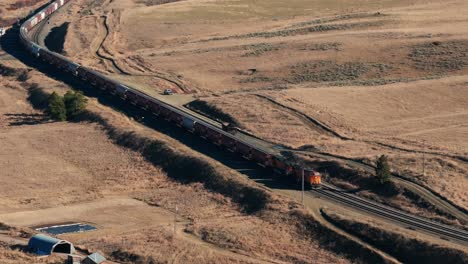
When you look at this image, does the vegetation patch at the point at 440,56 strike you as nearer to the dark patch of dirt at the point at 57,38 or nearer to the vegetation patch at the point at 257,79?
the vegetation patch at the point at 257,79

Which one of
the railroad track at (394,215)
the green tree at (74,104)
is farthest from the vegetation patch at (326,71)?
the railroad track at (394,215)

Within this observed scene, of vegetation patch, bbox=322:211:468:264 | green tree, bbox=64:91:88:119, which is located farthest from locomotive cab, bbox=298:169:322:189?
green tree, bbox=64:91:88:119

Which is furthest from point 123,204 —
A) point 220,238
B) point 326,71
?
point 326,71

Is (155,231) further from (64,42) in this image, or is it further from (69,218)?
(64,42)

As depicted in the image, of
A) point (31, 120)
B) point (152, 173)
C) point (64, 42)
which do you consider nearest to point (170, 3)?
point (64, 42)

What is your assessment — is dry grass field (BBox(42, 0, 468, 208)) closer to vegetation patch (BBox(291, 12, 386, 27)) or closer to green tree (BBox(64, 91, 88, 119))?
vegetation patch (BBox(291, 12, 386, 27))

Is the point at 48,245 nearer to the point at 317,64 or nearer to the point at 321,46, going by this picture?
the point at 317,64

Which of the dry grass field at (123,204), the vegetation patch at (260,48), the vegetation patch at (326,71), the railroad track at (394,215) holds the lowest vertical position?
the dry grass field at (123,204)
